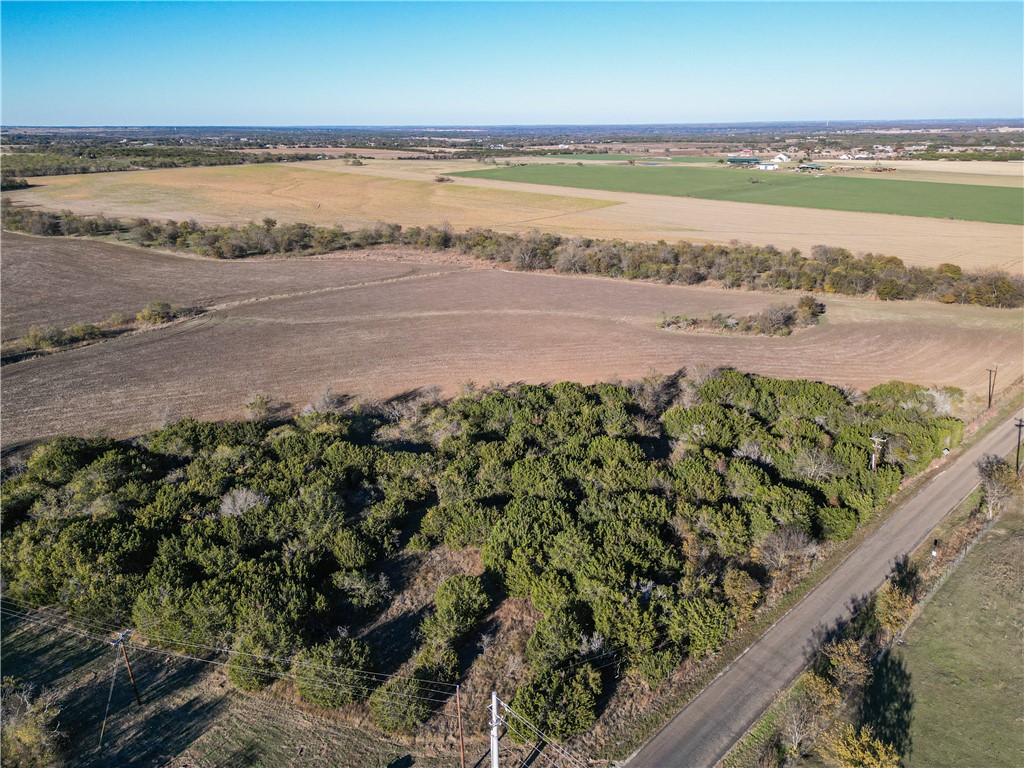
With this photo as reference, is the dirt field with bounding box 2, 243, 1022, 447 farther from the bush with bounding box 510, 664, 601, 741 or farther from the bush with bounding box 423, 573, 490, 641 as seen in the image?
the bush with bounding box 510, 664, 601, 741

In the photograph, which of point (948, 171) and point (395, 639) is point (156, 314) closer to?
point (395, 639)

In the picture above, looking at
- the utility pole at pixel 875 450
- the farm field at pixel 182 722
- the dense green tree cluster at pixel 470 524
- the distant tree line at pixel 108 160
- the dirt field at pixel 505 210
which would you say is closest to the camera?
the farm field at pixel 182 722

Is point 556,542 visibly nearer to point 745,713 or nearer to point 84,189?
point 745,713

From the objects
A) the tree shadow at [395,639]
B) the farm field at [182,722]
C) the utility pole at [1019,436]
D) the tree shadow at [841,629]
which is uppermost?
the utility pole at [1019,436]

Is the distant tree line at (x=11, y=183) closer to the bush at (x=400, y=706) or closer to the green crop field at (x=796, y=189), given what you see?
the green crop field at (x=796, y=189)

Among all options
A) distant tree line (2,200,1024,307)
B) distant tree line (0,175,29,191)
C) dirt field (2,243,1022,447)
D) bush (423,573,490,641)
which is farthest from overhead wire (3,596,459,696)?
distant tree line (0,175,29,191)

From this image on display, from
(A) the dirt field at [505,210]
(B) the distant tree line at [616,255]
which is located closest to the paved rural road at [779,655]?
(B) the distant tree line at [616,255]

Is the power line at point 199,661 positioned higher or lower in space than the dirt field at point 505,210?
lower

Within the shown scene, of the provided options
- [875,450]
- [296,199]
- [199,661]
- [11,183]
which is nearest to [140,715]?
[199,661]
